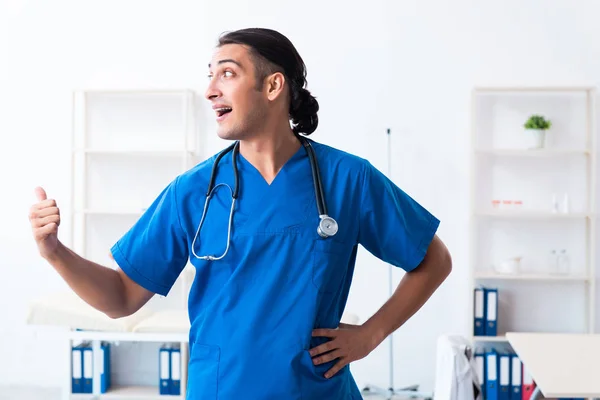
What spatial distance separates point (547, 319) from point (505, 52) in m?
1.56

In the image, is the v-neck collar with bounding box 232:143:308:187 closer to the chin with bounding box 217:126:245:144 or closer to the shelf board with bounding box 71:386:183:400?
the chin with bounding box 217:126:245:144

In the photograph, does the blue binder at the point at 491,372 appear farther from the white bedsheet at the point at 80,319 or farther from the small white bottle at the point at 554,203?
the white bedsheet at the point at 80,319

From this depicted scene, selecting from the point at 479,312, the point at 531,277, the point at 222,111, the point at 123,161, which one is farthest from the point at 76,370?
the point at 222,111

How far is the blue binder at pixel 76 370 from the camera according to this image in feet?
11.7

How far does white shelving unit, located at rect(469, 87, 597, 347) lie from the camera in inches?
147

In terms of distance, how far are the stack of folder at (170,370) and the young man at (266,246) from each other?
7.92 ft

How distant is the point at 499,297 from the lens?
12.5ft

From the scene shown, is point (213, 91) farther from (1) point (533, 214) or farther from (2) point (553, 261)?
(2) point (553, 261)

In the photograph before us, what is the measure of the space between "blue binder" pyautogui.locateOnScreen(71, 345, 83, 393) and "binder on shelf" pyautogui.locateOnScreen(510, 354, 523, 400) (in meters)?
2.35

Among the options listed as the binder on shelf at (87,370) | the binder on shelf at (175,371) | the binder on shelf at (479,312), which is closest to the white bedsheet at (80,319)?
the binder on shelf at (175,371)

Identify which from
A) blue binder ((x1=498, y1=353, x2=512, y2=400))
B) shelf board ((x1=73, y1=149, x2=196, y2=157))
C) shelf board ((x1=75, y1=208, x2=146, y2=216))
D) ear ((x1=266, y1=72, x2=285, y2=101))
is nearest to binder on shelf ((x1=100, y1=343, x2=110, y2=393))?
shelf board ((x1=75, y1=208, x2=146, y2=216))

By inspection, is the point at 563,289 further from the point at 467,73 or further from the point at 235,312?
the point at 235,312

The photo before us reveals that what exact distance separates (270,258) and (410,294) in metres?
0.31

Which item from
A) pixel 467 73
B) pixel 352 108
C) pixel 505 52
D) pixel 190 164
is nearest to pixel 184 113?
pixel 190 164
